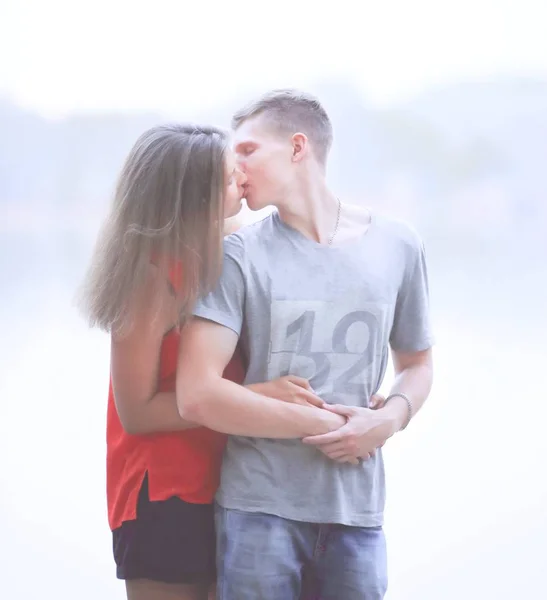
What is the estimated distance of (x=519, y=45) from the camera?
2.92 m

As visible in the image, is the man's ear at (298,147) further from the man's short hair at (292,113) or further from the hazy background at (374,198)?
the hazy background at (374,198)

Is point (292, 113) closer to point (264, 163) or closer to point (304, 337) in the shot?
point (264, 163)

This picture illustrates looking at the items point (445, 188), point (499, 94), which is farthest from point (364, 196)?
point (499, 94)

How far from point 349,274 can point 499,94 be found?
146 cm

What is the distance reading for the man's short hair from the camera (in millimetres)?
1764

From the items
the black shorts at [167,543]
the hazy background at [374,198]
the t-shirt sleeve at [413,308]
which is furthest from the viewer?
the hazy background at [374,198]

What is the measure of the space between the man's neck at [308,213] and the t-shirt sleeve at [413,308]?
169mm

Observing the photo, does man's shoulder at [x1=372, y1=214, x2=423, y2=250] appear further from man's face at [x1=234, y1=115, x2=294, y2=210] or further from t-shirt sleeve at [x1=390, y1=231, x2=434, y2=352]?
man's face at [x1=234, y1=115, x2=294, y2=210]

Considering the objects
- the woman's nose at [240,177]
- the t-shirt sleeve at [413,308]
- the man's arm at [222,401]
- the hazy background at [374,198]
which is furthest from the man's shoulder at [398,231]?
the hazy background at [374,198]

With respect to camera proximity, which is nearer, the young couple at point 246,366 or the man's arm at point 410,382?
the young couple at point 246,366

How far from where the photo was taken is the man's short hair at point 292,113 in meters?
1.76

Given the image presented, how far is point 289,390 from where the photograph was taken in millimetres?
1653

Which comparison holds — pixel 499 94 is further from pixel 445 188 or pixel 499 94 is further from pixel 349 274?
pixel 349 274

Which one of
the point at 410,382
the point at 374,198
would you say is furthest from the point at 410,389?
the point at 374,198
